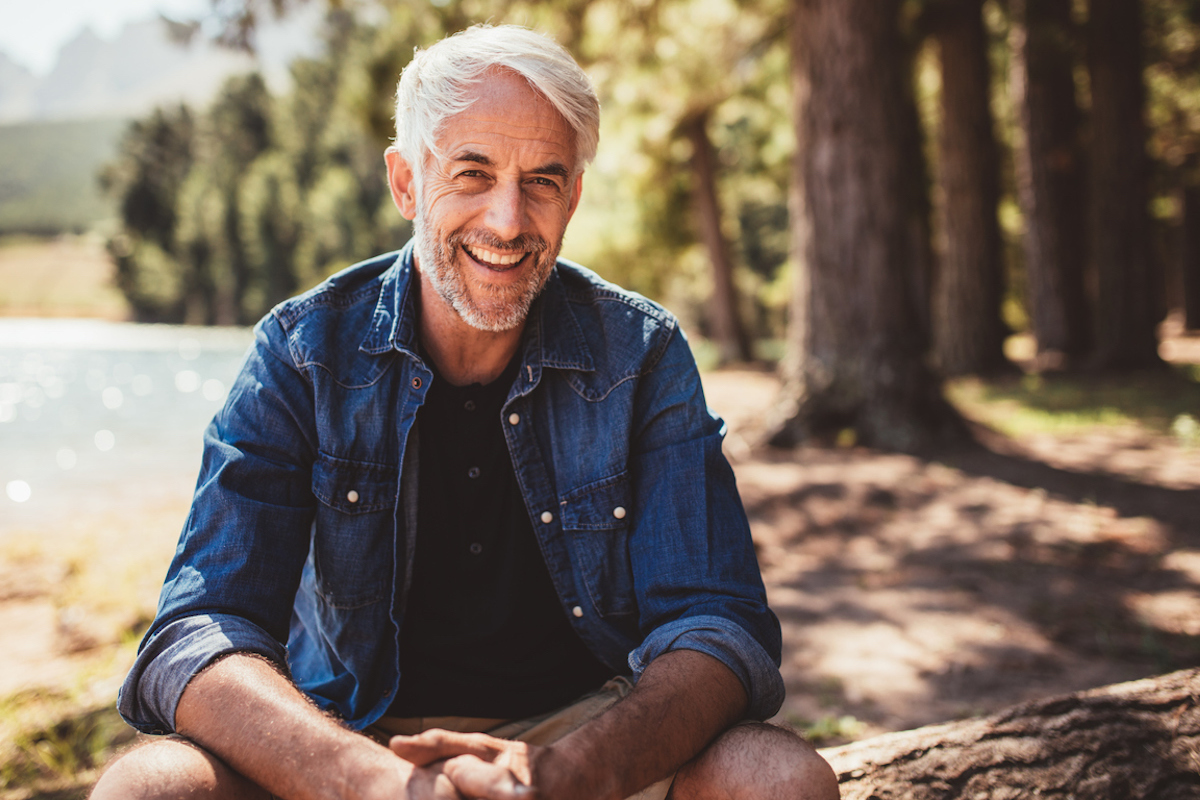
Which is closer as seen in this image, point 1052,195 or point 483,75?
point 483,75

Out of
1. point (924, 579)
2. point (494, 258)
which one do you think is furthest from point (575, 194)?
point (924, 579)

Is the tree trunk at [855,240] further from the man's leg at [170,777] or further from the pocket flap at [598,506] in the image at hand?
the man's leg at [170,777]

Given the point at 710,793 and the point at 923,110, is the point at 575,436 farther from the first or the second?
the point at 923,110

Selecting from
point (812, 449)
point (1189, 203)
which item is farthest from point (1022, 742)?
point (1189, 203)

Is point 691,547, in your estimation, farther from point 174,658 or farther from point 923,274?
point 923,274

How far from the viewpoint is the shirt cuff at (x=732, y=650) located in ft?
5.11

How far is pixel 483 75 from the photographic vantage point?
181 centimetres

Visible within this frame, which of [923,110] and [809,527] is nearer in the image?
[809,527]

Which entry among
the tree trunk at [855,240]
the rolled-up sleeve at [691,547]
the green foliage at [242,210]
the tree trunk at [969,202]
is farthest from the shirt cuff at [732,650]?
the green foliage at [242,210]

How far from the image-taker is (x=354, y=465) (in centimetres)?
183

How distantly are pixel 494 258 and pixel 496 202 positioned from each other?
130mm

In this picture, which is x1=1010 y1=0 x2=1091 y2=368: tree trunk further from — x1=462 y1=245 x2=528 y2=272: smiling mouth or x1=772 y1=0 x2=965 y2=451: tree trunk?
x1=462 y1=245 x2=528 y2=272: smiling mouth

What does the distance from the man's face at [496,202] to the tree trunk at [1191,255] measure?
22193 mm

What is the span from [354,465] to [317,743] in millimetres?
640
